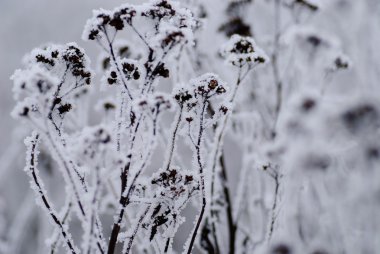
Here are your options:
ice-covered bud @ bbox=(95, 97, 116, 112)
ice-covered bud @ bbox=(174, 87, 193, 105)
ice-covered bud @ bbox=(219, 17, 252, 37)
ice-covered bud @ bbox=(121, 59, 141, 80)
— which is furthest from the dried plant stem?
ice-covered bud @ bbox=(219, 17, 252, 37)

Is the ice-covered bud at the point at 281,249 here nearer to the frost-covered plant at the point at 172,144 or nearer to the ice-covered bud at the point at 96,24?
the frost-covered plant at the point at 172,144


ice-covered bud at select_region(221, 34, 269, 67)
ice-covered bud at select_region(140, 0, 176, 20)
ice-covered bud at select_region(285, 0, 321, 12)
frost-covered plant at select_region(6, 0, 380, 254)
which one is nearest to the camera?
frost-covered plant at select_region(6, 0, 380, 254)

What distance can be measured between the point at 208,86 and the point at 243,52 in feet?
2.04

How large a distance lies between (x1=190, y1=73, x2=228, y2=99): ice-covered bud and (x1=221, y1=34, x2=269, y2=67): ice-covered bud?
455 mm

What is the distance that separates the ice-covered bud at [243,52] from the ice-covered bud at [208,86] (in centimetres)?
45

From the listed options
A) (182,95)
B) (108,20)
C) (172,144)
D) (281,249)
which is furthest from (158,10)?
(281,249)

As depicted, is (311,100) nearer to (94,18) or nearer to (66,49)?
(94,18)

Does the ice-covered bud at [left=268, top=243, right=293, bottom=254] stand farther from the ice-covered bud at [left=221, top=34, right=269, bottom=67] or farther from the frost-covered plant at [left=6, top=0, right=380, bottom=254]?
the ice-covered bud at [left=221, top=34, right=269, bottom=67]

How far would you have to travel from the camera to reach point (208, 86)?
2172mm

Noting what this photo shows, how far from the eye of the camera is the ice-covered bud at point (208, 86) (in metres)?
2.17

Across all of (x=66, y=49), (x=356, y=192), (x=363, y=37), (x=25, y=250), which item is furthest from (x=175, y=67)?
(x=25, y=250)

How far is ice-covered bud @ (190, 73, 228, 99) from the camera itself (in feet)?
Result: 7.11

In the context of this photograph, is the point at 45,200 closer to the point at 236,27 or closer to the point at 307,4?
the point at 236,27

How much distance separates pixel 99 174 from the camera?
1699mm
